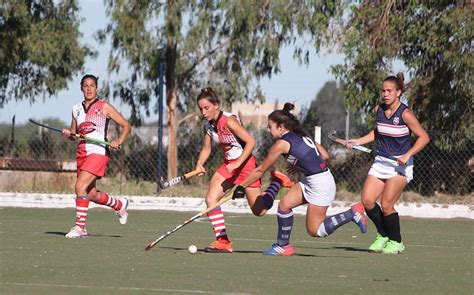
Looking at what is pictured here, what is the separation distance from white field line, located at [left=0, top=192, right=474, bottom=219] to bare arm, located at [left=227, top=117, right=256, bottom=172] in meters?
8.41

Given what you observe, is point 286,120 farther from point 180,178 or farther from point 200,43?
point 200,43

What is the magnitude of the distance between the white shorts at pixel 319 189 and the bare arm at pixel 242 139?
0.78 meters

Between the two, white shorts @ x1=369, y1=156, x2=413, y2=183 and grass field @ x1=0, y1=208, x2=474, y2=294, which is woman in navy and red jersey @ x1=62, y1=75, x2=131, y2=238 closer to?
grass field @ x1=0, y1=208, x2=474, y2=294

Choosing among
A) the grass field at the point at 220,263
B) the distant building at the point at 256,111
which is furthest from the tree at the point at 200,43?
the grass field at the point at 220,263

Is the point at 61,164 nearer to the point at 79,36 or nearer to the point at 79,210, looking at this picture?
the point at 79,36

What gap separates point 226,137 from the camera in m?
13.8

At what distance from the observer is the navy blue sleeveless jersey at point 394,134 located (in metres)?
13.7

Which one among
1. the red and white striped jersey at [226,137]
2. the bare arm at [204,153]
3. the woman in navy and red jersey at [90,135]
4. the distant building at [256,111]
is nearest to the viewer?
the red and white striped jersey at [226,137]

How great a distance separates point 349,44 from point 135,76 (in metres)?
6.90

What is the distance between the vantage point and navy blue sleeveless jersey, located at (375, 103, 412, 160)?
13688 mm

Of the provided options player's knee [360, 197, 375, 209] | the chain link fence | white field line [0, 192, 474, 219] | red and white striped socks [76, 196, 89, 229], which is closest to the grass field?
red and white striped socks [76, 196, 89, 229]

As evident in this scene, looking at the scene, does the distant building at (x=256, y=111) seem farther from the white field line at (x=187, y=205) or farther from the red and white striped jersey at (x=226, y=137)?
the red and white striped jersey at (x=226, y=137)

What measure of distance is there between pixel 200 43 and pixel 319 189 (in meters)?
17.9

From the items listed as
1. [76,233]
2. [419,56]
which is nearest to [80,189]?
[76,233]
